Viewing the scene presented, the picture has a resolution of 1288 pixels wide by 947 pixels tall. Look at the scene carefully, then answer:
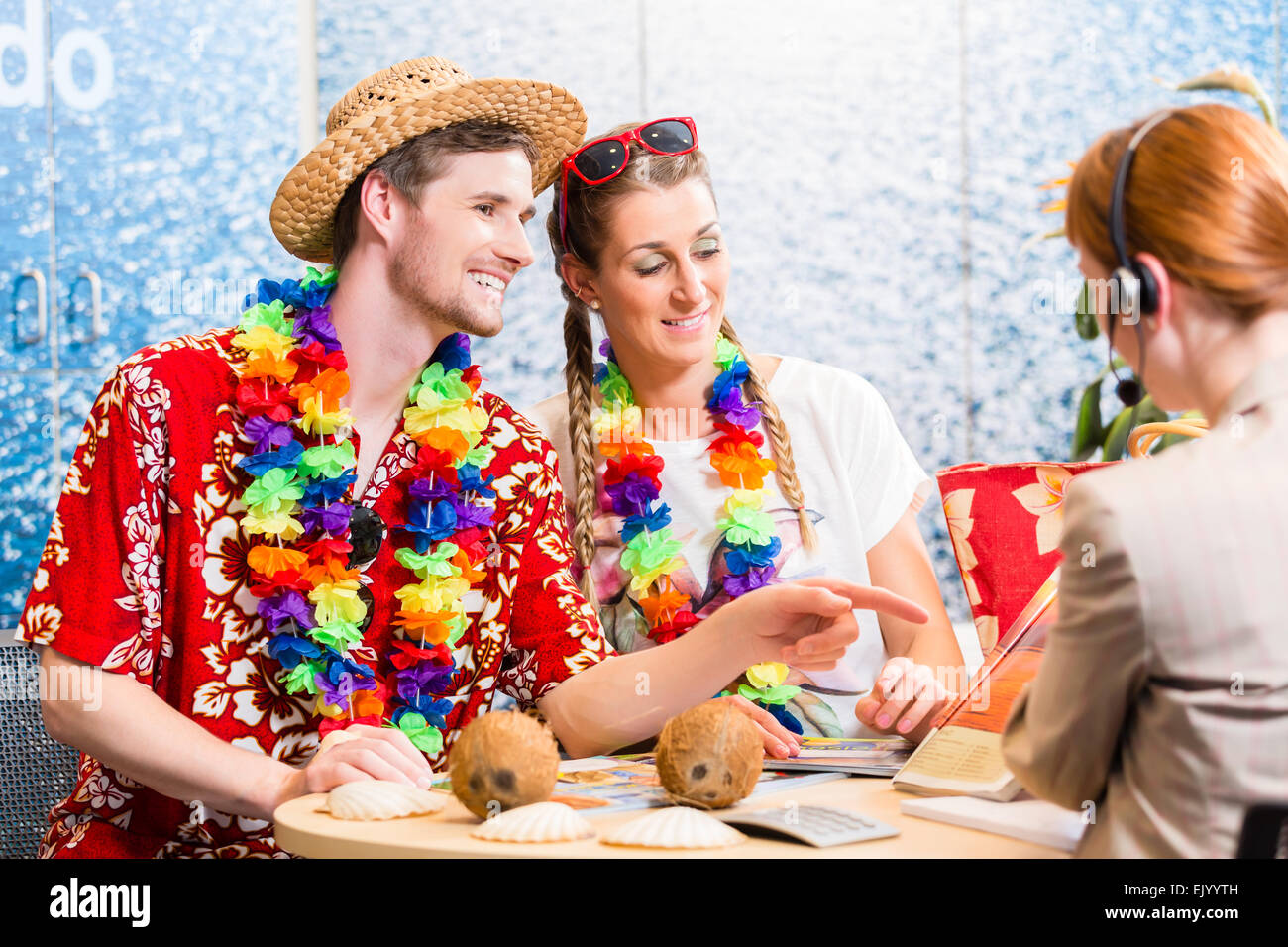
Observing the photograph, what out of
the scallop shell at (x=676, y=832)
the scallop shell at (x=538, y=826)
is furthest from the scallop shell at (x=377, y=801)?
the scallop shell at (x=676, y=832)

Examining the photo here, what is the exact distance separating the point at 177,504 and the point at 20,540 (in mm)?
2182

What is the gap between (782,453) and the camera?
2.29 metres

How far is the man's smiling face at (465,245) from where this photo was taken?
1.87 m

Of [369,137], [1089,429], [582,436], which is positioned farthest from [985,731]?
[1089,429]

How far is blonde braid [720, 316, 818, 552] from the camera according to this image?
7.41 feet

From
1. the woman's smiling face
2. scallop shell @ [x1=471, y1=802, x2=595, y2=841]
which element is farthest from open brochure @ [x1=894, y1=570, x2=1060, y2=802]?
the woman's smiling face

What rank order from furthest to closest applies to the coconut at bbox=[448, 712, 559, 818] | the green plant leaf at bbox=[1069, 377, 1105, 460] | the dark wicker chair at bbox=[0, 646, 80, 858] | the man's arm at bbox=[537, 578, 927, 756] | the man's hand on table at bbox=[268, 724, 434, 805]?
the green plant leaf at bbox=[1069, 377, 1105, 460] → the dark wicker chair at bbox=[0, 646, 80, 858] → the man's arm at bbox=[537, 578, 927, 756] → the man's hand on table at bbox=[268, 724, 434, 805] → the coconut at bbox=[448, 712, 559, 818]

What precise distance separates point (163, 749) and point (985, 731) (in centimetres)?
102

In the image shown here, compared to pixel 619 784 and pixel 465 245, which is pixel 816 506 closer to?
pixel 465 245

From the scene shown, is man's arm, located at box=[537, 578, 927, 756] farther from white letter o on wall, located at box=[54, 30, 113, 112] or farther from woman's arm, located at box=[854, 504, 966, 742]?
white letter o on wall, located at box=[54, 30, 113, 112]

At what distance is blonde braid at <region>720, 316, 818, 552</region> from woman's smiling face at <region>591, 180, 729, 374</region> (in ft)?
0.46

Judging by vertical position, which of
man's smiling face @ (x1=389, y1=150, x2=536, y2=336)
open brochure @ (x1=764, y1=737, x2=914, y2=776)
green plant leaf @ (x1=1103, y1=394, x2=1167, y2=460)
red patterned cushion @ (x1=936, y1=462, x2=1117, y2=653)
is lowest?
open brochure @ (x1=764, y1=737, x2=914, y2=776)
